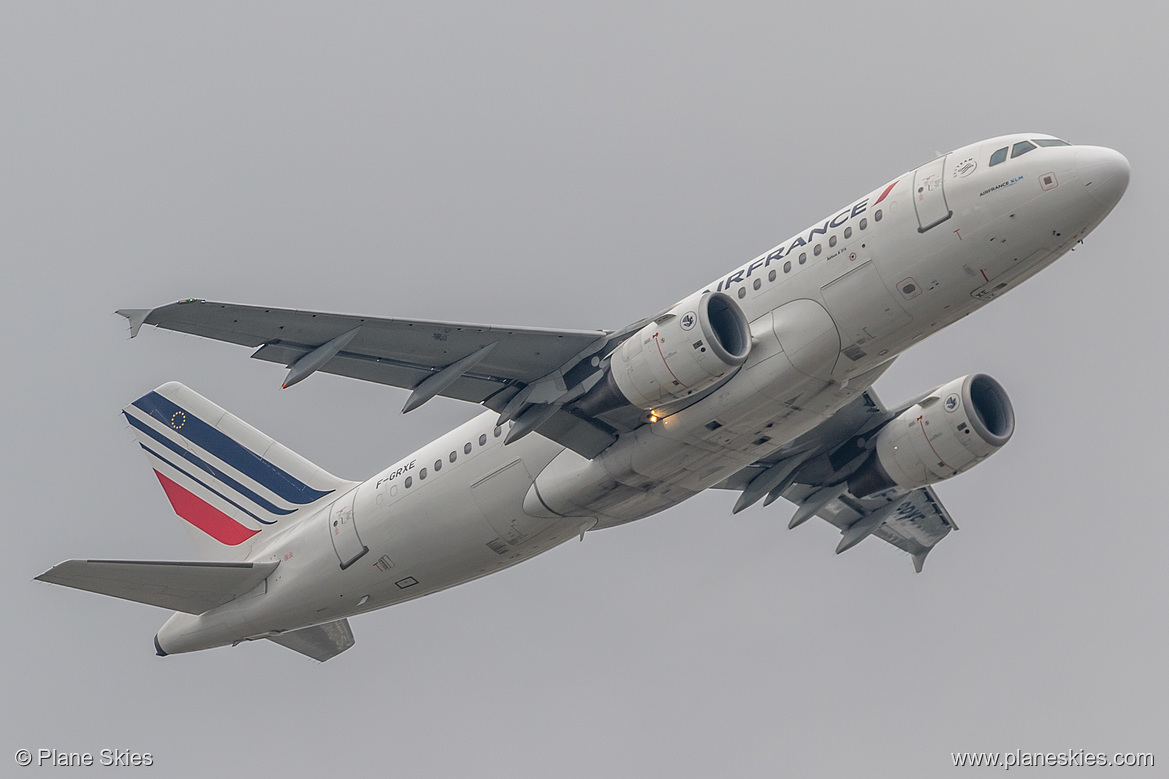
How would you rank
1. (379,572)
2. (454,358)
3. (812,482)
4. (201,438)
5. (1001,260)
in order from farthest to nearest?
(201,438) < (812,482) < (379,572) < (454,358) < (1001,260)

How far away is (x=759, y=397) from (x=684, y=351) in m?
2.14

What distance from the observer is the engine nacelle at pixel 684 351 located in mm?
26109

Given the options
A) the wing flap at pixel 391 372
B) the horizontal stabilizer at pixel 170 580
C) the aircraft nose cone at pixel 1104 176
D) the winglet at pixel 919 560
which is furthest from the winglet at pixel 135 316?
the winglet at pixel 919 560

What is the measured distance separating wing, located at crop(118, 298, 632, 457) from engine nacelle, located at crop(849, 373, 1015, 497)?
8584mm

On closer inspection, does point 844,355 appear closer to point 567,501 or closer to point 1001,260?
point 1001,260

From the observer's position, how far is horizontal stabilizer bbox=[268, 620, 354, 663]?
118ft

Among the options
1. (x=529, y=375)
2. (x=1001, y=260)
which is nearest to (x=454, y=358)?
(x=529, y=375)

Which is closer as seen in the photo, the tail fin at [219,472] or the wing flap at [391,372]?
the wing flap at [391,372]

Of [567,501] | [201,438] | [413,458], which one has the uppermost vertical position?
[201,438]

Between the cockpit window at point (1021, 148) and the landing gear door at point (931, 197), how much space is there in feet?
4.53

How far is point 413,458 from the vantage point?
106ft

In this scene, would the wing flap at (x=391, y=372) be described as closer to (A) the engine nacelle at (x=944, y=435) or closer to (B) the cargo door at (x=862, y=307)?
(B) the cargo door at (x=862, y=307)

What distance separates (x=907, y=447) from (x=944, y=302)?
7.44m

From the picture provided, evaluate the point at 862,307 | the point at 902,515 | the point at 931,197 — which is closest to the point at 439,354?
the point at 862,307
